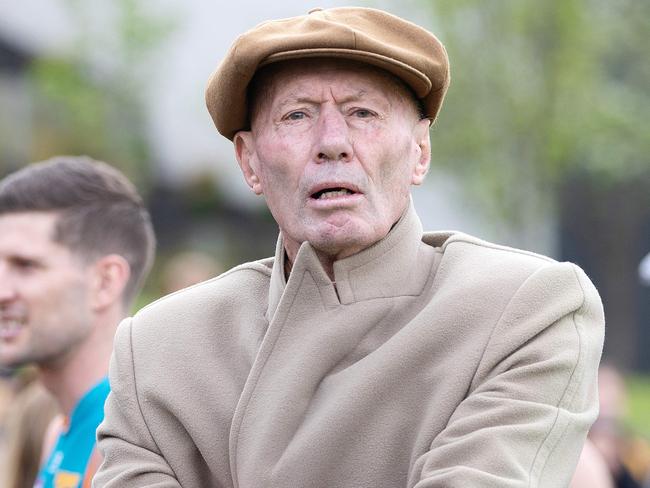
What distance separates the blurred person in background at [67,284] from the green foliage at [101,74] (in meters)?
19.8

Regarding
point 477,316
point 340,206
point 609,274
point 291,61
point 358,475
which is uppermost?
point 291,61

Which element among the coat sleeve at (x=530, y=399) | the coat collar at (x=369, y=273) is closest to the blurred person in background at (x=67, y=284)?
the coat collar at (x=369, y=273)

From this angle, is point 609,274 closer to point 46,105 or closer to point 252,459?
point 46,105

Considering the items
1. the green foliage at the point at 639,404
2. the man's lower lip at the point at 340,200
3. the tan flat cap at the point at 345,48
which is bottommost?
the green foliage at the point at 639,404

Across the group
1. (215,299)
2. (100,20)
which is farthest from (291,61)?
(100,20)

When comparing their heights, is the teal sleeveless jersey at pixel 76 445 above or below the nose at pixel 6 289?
below

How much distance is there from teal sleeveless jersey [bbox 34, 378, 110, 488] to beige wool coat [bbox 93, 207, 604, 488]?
1491mm

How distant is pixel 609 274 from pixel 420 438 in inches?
1045

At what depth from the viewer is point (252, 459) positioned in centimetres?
310

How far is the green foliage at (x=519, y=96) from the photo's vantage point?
21.0 meters

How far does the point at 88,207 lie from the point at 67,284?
1.05 feet

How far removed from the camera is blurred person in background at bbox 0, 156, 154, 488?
5.04 metres

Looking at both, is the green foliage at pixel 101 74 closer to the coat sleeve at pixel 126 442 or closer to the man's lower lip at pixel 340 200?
the coat sleeve at pixel 126 442

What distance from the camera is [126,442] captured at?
10.8 ft
